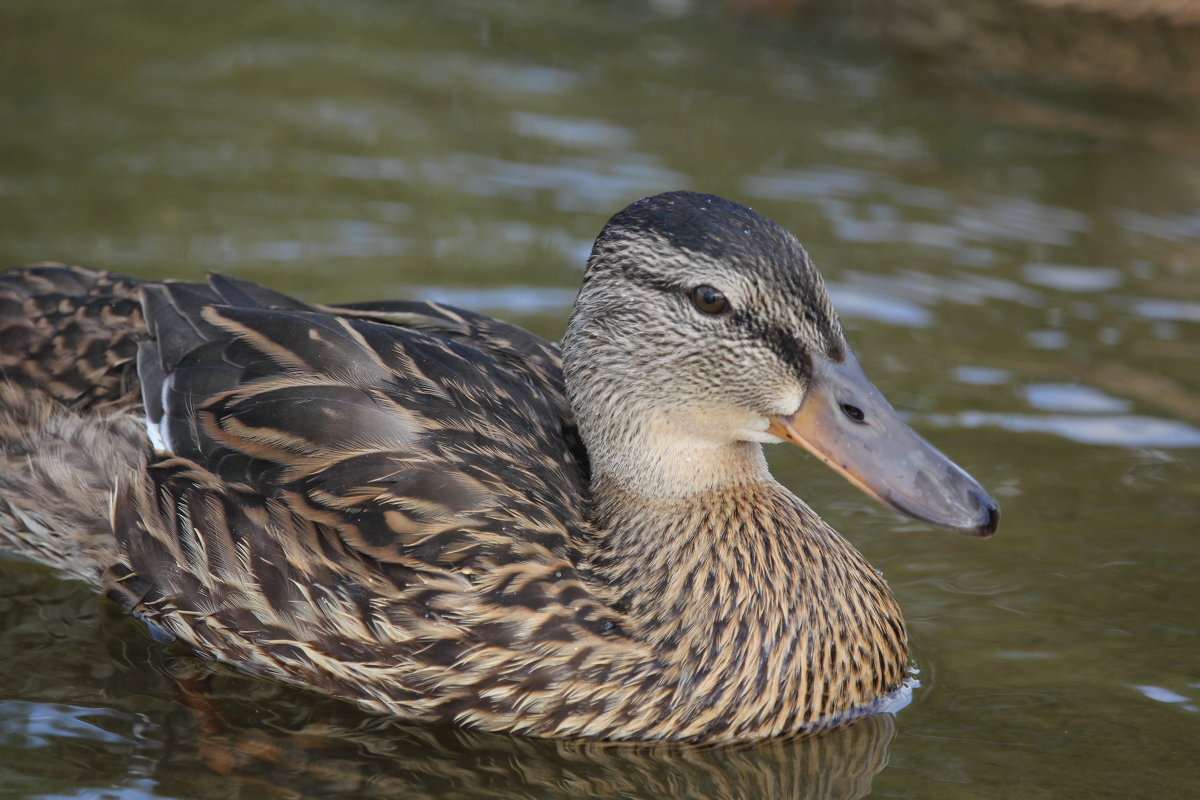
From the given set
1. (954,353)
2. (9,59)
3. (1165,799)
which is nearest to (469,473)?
(1165,799)

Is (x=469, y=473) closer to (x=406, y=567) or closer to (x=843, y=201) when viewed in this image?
(x=406, y=567)

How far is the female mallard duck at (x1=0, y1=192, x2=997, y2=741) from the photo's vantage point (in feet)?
16.4

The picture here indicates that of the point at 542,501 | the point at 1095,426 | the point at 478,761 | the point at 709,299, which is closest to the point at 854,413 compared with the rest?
the point at 709,299

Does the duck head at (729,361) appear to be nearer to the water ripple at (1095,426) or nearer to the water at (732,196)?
the water at (732,196)

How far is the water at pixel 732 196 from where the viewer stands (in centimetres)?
505

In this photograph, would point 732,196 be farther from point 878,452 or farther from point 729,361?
point 878,452

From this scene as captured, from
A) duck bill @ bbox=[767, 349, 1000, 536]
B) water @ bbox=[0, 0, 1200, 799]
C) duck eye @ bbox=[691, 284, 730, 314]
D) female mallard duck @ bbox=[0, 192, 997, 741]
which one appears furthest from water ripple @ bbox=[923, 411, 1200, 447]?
duck eye @ bbox=[691, 284, 730, 314]

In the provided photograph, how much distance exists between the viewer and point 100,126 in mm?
9930

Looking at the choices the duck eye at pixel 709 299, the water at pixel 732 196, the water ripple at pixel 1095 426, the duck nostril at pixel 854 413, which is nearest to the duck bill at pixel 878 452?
the duck nostril at pixel 854 413

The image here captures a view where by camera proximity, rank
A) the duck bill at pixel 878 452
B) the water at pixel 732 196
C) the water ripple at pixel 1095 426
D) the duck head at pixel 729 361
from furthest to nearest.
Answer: the water ripple at pixel 1095 426
the water at pixel 732 196
the duck head at pixel 729 361
the duck bill at pixel 878 452

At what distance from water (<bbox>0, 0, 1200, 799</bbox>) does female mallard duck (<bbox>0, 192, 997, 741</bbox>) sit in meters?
0.21

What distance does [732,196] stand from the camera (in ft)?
31.6

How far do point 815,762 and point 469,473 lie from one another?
4.86 ft

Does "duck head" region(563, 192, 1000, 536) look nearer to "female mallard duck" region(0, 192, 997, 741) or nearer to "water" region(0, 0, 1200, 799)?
"female mallard duck" region(0, 192, 997, 741)
